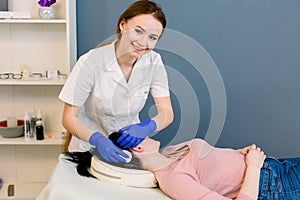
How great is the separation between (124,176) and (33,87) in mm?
1020

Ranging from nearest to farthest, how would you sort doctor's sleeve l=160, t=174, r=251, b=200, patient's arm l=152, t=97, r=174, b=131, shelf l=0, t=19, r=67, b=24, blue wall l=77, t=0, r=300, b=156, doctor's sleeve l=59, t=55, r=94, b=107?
1. doctor's sleeve l=160, t=174, r=251, b=200
2. doctor's sleeve l=59, t=55, r=94, b=107
3. patient's arm l=152, t=97, r=174, b=131
4. shelf l=0, t=19, r=67, b=24
5. blue wall l=77, t=0, r=300, b=156

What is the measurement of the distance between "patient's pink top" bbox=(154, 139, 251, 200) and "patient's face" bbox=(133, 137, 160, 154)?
3.8 inches

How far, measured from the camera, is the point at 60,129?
224 centimetres

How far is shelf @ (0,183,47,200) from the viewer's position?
7.02 feet

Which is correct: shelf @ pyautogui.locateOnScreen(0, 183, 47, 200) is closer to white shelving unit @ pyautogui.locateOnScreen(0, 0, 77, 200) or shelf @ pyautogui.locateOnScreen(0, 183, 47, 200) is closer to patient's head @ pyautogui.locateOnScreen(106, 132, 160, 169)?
white shelving unit @ pyautogui.locateOnScreen(0, 0, 77, 200)

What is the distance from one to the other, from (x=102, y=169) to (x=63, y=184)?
14 cm

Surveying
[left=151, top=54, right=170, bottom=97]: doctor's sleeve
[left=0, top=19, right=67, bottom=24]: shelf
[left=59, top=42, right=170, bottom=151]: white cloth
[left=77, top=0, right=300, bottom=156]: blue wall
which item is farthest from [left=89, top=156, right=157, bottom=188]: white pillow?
[left=0, top=19, right=67, bottom=24]: shelf

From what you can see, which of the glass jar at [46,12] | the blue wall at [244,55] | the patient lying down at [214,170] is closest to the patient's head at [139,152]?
the patient lying down at [214,170]

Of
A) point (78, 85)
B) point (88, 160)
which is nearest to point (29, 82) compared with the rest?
point (78, 85)

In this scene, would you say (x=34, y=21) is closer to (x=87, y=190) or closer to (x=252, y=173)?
(x=87, y=190)

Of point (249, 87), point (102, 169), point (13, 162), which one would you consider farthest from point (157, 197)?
point (13, 162)

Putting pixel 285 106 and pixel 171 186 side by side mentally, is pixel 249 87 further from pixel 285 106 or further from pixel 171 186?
pixel 171 186

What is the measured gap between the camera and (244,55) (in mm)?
2141

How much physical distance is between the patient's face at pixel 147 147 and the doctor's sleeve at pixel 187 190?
0.16 m
